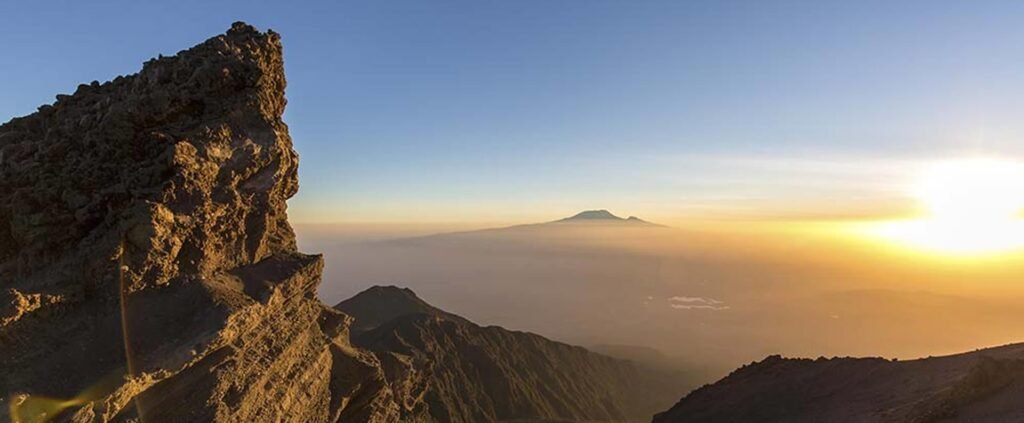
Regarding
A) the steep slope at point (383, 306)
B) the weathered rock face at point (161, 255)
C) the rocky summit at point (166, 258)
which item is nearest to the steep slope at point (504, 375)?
the steep slope at point (383, 306)

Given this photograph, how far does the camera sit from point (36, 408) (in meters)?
9.89

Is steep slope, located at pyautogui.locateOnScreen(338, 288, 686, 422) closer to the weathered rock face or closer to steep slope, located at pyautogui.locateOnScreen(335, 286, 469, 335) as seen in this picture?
steep slope, located at pyautogui.locateOnScreen(335, 286, 469, 335)

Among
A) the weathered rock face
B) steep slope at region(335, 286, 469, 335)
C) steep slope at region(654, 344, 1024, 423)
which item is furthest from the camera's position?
steep slope at region(335, 286, 469, 335)

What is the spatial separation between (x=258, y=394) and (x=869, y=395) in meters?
20.9

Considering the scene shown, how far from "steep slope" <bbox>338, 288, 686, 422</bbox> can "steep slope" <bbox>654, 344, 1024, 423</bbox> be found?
2672 centimetres

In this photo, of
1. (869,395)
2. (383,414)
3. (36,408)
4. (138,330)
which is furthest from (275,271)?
(869,395)

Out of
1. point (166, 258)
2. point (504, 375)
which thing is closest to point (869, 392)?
point (166, 258)

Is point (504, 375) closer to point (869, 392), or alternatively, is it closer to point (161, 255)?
point (869, 392)

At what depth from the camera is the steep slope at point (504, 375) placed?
54.6 meters

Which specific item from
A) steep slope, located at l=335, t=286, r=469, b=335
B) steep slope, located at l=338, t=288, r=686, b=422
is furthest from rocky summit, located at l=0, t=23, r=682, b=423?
steep slope, located at l=335, t=286, r=469, b=335

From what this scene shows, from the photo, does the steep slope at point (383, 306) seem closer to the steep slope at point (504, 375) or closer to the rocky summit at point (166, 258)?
the steep slope at point (504, 375)

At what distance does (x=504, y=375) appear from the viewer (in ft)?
202

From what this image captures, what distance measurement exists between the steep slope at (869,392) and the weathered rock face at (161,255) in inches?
686

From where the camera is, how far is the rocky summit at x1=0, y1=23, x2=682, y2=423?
11180 millimetres
